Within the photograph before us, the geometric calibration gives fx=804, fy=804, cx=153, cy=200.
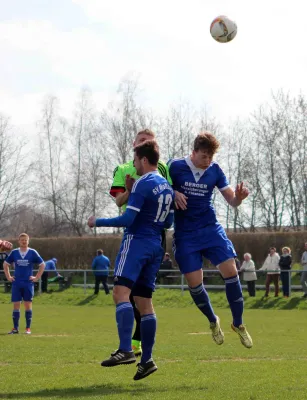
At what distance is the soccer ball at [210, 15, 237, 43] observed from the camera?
441 inches

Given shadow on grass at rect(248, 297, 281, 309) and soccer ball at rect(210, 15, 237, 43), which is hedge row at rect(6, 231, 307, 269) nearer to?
shadow on grass at rect(248, 297, 281, 309)

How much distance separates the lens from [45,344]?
47.5ft

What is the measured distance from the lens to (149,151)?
8641mm

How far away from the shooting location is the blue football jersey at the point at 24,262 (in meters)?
18.1

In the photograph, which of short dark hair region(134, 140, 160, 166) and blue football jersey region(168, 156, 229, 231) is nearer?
short dark hair region(134, 140, 160, 166)

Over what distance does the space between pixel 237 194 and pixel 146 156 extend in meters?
1.50

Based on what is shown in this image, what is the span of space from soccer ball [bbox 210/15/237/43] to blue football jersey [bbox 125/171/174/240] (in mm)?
3325

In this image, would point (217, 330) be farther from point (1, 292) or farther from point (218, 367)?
point (1, 292)

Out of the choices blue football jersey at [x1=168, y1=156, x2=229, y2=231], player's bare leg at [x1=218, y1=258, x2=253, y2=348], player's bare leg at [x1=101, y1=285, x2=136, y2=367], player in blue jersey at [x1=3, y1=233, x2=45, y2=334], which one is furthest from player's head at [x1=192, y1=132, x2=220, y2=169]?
player in blue jersey at [x1=3, y1=233, x2=45, y2=334]

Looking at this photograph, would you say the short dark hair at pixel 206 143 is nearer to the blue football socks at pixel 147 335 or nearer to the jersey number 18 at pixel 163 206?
the jersey number 18 at pixel 163 206

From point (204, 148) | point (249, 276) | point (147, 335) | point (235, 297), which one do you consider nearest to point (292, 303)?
point (249, 276)

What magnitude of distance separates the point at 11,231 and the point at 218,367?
198 ft

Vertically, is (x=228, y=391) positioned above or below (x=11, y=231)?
below

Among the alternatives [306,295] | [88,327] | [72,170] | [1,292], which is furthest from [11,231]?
[88,327]
